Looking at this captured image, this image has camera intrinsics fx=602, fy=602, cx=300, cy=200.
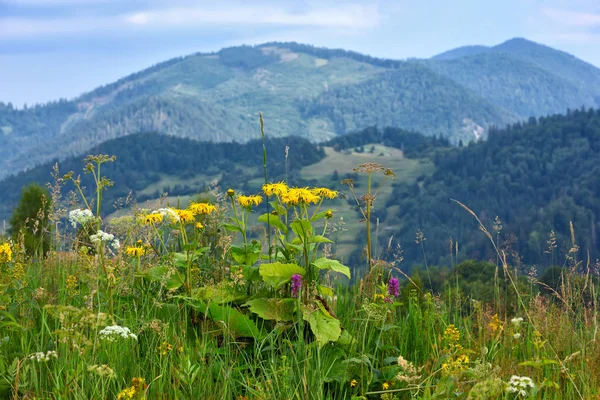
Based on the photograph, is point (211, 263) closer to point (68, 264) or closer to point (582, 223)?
point (68, 264)

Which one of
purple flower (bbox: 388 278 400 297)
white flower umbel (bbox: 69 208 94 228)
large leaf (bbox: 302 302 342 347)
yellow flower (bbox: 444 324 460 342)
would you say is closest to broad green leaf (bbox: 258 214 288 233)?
large leaf (bbox: 302 302 342 347)

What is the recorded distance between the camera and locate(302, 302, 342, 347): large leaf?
3.85 meters

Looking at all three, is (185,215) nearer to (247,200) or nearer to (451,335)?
(247,200)

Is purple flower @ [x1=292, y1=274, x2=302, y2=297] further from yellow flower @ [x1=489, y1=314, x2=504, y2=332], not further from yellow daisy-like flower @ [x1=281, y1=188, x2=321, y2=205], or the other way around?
yellow flower @ [x1=489, y1=314, x2=504, y2=332]

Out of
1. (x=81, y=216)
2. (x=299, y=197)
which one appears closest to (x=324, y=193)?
(x=299, y=197)

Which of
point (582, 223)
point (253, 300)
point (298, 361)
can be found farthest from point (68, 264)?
point (582, 223)

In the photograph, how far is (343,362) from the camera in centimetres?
382

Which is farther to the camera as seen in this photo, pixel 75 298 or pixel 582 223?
pixel 582 223

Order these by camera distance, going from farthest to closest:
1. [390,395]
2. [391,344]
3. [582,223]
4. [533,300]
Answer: [582,223] < [533,300] < [391,344] < [390,395]

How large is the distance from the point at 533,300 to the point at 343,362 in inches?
107

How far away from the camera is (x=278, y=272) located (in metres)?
4.11

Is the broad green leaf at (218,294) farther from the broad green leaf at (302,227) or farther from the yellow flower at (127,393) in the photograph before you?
the yellow flower at (127,393)

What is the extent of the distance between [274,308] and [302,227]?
2.01ft

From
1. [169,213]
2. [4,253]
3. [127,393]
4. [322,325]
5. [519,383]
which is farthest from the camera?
[4,253]
